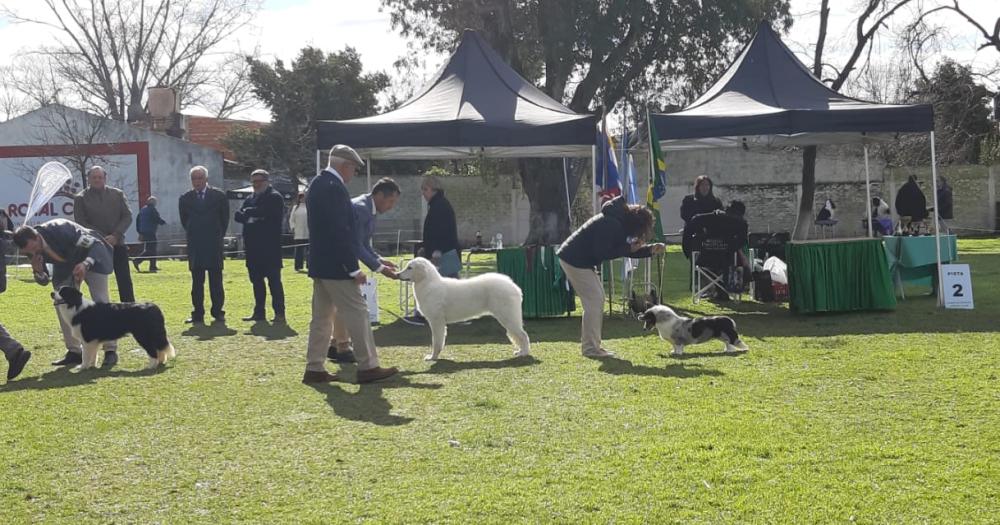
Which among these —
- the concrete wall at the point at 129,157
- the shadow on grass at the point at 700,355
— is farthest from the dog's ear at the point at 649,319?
the concrete wall at the point at 129,157

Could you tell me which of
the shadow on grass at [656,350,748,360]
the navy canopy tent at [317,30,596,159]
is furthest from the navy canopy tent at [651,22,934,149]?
the shadow on grass at [656,350,748,360]

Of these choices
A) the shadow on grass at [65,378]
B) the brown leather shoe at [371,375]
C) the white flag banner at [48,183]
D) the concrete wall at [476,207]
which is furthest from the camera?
the concrete wall at [476,207]

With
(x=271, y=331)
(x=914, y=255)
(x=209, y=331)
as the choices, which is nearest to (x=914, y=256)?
(x=914, y=255)

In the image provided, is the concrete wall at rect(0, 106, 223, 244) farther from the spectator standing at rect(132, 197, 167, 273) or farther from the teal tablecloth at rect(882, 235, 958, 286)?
the teal tablecloth at rect(882, 235, 958, 286)

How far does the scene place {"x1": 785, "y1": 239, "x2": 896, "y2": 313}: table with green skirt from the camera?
1240 centimetres

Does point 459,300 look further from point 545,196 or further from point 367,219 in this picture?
point 545,196

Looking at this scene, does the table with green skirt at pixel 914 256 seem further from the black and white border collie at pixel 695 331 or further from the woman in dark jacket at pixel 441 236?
the woman in dark jacket at pixel 441 236

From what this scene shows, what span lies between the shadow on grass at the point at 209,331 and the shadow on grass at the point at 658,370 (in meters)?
4.93

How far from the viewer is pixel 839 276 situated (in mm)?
12492

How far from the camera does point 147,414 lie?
7.31 metres

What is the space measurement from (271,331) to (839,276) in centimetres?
682

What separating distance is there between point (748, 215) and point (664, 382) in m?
30.8

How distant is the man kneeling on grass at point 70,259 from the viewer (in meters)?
9.10

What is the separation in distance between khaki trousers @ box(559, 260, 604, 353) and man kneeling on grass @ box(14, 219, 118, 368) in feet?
14.3
